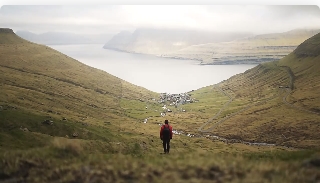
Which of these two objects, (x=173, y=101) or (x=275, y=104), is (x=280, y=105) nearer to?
(x=275, y=104)

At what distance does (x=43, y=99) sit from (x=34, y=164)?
246 ft

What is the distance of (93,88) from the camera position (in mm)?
128500

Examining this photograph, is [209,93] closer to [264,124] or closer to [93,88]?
[93,88]

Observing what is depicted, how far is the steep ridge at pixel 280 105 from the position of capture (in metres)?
76.2

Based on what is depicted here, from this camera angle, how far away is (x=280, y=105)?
10088 cm

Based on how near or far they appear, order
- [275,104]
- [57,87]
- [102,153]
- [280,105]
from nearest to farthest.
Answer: [102,153] → [280,105] → [275,104] → [57,87]

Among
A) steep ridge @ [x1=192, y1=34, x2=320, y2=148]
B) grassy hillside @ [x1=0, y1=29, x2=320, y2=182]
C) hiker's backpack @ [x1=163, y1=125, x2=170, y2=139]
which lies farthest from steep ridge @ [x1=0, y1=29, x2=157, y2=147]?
hiker's backpack @ [x1=163, y1=125, x2=170, y2=139]

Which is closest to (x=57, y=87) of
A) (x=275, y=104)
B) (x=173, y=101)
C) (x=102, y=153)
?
(x=173, y=101)

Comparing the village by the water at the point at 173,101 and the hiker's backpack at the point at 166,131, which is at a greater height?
the hiker's backpack at the point at 166,131

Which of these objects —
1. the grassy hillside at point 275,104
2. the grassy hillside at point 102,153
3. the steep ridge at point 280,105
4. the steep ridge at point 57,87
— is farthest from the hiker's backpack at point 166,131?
the steep ridge at point 280,105

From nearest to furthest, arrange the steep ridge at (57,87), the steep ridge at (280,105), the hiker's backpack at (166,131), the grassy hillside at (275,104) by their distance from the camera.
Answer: the hiker's backpack at (166,131) → the steep ridge at (57,87) → the steep ridge at (280,105) → the grassy hillside at (275,104)

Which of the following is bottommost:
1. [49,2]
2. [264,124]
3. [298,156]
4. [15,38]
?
[264,124]

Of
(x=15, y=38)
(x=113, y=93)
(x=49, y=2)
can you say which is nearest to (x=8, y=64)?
(x=113, y=93)

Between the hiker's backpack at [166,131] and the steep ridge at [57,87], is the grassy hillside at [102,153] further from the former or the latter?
the hiker's backpack at [166,131]
